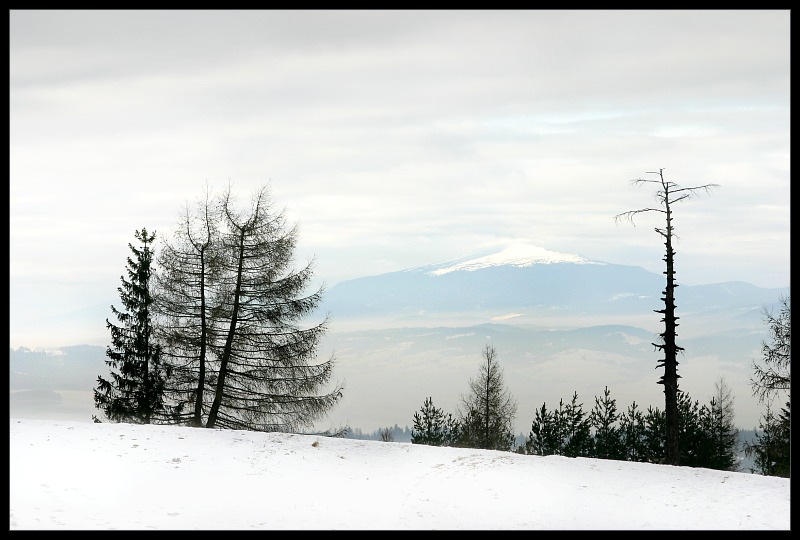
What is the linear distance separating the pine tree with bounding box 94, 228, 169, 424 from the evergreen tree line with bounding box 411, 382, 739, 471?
812 inches

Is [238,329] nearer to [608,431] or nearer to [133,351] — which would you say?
[133,351]

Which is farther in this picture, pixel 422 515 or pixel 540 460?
pixel 540 460

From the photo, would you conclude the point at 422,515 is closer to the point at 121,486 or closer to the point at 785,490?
the point at 121,486

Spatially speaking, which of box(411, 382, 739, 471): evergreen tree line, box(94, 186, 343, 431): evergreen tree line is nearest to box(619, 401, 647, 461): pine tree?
box(411, 382, 739, 471): evergreen tree line

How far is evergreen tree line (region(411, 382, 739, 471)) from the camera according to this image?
44.6m

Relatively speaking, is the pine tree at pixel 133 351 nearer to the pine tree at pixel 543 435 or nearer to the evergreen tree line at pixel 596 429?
the evergreen tree line at pixel 596 429

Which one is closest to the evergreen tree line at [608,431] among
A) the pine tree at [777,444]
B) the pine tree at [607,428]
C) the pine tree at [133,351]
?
the pine tree at [607,428]

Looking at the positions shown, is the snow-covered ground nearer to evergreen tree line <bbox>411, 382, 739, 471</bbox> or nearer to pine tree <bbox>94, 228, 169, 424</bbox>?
pine tree <bbox>94, 228, 169, 424</bbox>

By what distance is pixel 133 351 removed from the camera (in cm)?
2973

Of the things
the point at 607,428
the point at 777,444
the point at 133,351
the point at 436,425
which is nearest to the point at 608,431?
the point at 607,428

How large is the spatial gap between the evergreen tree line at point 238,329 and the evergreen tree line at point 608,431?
21.8m

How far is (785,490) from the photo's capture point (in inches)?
579
